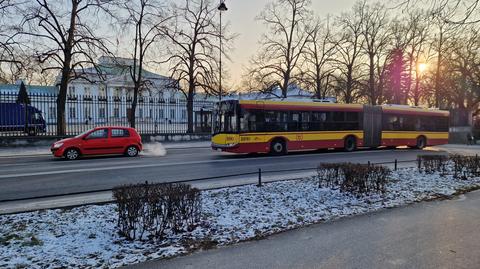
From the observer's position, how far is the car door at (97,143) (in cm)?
1747

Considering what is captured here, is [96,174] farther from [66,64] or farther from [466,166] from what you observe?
[66,64]

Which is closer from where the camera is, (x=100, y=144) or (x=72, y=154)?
(x=72, y=154)

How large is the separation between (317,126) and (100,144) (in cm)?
1200

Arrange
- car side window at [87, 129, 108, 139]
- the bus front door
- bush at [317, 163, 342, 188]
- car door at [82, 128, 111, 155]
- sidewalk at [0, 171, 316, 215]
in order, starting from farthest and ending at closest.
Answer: the bus front door
car side window at [87, 129, 108, 139]
car door at [82, 128, 111, 155]
bush at [317, 163, 342, 188]
sidewalk at [0, 171, 316, 215]

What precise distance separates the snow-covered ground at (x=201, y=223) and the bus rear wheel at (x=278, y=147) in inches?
376

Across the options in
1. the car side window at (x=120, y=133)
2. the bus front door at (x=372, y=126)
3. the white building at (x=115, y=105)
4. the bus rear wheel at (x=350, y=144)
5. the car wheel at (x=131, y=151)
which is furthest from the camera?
the white building at (x=115, y=105)

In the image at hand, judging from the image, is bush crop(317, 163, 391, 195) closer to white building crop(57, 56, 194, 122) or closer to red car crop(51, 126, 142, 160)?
red car crop(51, 126, 142, 160)

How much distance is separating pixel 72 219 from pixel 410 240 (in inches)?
225

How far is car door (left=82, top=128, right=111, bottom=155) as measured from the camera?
688 inches

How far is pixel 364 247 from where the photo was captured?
5.22 m

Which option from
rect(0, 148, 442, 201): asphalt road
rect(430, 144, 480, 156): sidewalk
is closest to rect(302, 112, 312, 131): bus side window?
rect(0, 148, 442, 201): asphalt road

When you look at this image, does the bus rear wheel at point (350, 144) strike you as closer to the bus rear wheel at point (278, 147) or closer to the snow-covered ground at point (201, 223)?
the bus rear wheel at point (278, 147)

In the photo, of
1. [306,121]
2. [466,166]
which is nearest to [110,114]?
[306,121]

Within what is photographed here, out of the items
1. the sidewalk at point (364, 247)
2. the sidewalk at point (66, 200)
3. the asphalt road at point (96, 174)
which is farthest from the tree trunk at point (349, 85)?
the sidewalk at point (364, 247)
